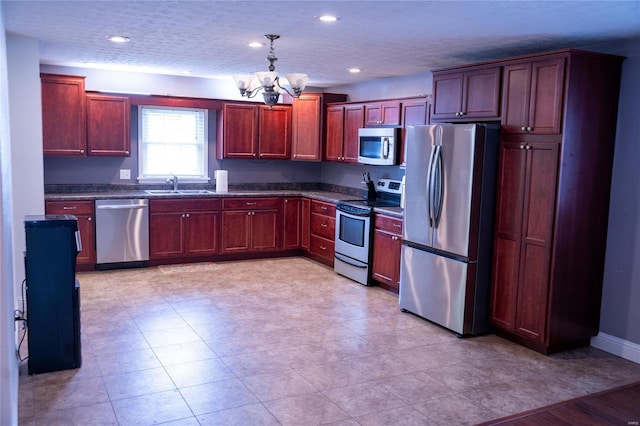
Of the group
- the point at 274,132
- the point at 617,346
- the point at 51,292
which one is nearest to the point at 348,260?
the point at 274,132

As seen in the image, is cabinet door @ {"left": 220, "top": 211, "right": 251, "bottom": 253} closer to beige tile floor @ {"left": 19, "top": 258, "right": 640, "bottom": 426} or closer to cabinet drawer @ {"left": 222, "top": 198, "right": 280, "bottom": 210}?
cabinet drawer @ {"left": 222, "top": 198, "right": 280, "bottom": 210}

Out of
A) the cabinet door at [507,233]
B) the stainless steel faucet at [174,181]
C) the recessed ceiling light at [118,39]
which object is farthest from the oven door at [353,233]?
the recessed ceiling light at [118,39]

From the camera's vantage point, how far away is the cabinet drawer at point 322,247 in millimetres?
6926

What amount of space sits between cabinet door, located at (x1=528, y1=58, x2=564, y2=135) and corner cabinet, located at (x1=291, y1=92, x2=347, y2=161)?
356cm

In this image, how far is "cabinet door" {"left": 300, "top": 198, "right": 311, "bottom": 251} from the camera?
24.3 ft

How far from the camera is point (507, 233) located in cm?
444

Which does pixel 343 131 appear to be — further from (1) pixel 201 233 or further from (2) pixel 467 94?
(2) pixel 467 94

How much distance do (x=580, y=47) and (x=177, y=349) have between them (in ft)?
13.1

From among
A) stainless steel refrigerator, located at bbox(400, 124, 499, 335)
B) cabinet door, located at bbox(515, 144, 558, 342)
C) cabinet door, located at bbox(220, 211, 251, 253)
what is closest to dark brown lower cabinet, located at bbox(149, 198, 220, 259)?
cabinet door, located at bbox(220, 211, 251, 253)

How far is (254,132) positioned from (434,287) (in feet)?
12.1

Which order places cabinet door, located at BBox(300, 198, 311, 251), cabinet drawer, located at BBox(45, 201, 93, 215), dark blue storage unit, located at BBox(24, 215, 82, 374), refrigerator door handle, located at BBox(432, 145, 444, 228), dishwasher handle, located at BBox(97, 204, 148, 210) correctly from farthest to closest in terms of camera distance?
cabinet door, located at BBox(300, 198, 311, 251) < dishwasher handle, located at BBox(97, 204, 148, 210) < cabinet drawer, located at BBox(45, 201, 93, 215) < refrigerator door handle, located at BBox(432, 145, 444, 228) < dark blue storage unit, located at BBox(24, 215, 82, 374)

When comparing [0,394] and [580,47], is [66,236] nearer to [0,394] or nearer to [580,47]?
[0,394]

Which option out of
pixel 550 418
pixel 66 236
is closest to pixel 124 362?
pixel 66 236

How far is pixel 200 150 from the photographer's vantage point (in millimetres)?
7469
